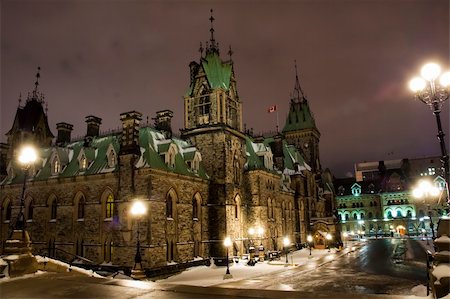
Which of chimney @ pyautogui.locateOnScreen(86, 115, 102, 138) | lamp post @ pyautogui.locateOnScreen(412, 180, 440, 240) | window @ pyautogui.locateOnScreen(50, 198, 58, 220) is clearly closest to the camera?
lamp post @ pyautogui.locateOnScreen(412, 180, 440, 240)

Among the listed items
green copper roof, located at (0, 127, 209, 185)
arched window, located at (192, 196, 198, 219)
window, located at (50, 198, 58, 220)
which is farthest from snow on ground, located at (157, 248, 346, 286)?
window, located at (50, 198, 58, 220)

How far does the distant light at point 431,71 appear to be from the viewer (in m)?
14.3

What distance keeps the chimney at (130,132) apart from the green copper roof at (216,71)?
32.9 ft

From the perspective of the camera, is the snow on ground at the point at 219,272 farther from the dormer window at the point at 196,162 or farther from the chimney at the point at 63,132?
the chimney at the point at 63,132

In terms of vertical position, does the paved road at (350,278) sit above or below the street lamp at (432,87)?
below

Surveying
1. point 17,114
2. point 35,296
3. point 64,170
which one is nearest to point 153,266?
point 64,170

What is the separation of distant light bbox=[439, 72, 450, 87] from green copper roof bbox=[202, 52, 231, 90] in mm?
25570

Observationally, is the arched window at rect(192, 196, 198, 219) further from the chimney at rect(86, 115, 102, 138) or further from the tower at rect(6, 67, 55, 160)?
the tower at rect(6, 67, 55, 160)

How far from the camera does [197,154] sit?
35469 millimetres

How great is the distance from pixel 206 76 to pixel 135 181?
47.0 ft

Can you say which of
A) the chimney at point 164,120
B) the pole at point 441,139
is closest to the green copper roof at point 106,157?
Answer: the chimney at point 164,120

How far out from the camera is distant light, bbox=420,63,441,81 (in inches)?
563

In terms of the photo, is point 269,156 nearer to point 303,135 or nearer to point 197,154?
point 197,154

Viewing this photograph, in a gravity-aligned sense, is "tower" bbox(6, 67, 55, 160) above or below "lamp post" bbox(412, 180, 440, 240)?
above
